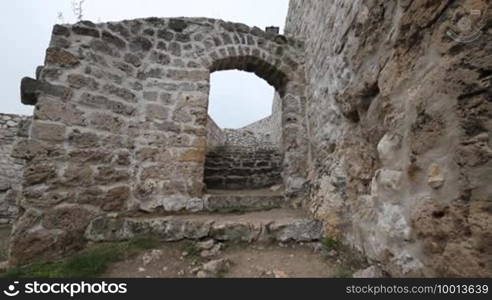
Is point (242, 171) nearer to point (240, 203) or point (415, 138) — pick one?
point (240, 203)

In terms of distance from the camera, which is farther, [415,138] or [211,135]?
[211,135]

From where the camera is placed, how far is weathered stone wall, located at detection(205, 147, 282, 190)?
4.07 m

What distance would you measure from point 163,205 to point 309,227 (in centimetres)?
169

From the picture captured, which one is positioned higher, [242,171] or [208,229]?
[242,171]

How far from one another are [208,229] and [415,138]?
1.90m

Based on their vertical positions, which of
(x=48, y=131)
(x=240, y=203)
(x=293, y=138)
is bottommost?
(x=240, y=203)

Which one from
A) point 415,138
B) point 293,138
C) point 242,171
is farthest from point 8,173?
point 415,138

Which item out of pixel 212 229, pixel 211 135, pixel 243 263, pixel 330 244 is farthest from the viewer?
pixel 211 135

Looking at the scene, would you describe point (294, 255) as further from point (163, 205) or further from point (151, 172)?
point (151, 172)

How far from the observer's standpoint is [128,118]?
10.2 ft

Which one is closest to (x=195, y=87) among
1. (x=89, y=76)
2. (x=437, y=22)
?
(x=89, y=76)

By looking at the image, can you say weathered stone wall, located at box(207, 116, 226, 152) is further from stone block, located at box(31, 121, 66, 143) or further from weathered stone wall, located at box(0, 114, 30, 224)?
weathered stone wall, located at box(0, 114, 30, 224)

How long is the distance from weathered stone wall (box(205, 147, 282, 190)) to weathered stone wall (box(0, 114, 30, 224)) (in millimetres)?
4948

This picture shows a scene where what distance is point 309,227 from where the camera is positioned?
2469 mm
